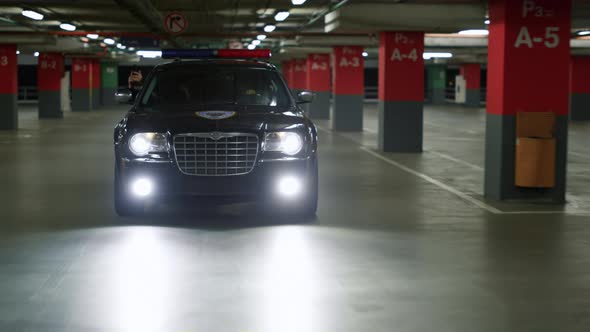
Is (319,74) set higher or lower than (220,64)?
higher

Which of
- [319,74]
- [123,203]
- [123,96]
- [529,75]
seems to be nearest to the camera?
[123,203]

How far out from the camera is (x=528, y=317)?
5695 mm

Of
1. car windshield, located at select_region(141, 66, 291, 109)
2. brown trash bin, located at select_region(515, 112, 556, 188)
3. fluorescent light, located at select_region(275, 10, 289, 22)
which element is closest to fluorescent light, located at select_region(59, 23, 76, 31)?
fluorescent light, located at select_region(275, 10, 289, 22)

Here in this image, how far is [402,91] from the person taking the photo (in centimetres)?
2011

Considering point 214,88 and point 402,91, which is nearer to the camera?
point 214,88

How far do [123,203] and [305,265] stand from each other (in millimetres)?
2953

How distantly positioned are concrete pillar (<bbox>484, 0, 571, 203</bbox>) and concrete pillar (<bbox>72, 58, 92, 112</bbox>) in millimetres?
38365

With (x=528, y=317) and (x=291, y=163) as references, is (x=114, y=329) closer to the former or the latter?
(x=528, y=317)

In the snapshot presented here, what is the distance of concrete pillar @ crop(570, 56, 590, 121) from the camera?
1452 inches

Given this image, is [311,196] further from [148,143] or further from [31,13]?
[31,13]

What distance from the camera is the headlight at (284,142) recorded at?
9305mm

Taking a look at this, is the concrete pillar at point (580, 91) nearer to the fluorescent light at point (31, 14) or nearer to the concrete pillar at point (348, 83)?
the concrete pillar at point (348, 83)

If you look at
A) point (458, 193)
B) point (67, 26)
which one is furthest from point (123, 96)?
point (67, 26)

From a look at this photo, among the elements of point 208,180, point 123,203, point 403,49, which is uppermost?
point 403,49
